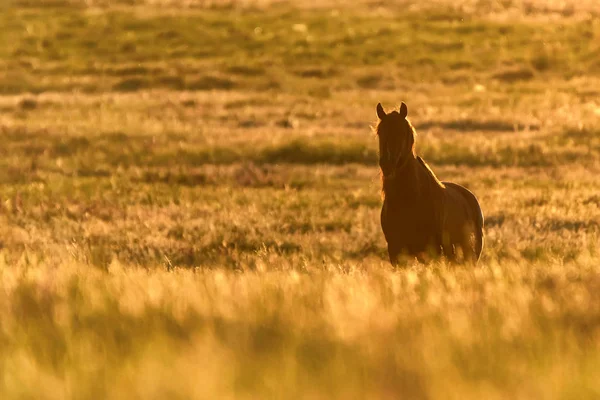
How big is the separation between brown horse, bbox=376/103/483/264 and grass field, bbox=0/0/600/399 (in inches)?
20.5

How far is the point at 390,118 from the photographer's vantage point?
10180mm

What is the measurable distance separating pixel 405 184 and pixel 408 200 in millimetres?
138

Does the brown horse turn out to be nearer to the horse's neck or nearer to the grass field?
the horse's neck

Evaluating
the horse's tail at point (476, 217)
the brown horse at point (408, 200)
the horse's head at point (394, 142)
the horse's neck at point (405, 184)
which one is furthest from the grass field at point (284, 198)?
the horse's head at point (394, 142)

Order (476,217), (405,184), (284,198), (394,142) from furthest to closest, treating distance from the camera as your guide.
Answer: (284,198) < (476,217) < (405,184) < (394,142)

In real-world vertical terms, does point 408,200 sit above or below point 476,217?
above

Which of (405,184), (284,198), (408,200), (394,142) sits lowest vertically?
(284,198)

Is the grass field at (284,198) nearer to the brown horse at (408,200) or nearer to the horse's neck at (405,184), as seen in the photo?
the brown horse at (408,200)

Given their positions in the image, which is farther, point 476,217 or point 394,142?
point 476,217

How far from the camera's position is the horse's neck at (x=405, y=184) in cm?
1024

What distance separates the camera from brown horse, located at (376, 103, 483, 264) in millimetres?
10055

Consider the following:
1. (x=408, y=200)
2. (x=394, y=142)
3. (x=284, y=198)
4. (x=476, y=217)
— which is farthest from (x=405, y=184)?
(x=284, y=198)

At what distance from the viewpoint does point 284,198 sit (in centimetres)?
2098

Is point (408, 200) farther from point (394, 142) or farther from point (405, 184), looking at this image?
point (394, 142)
